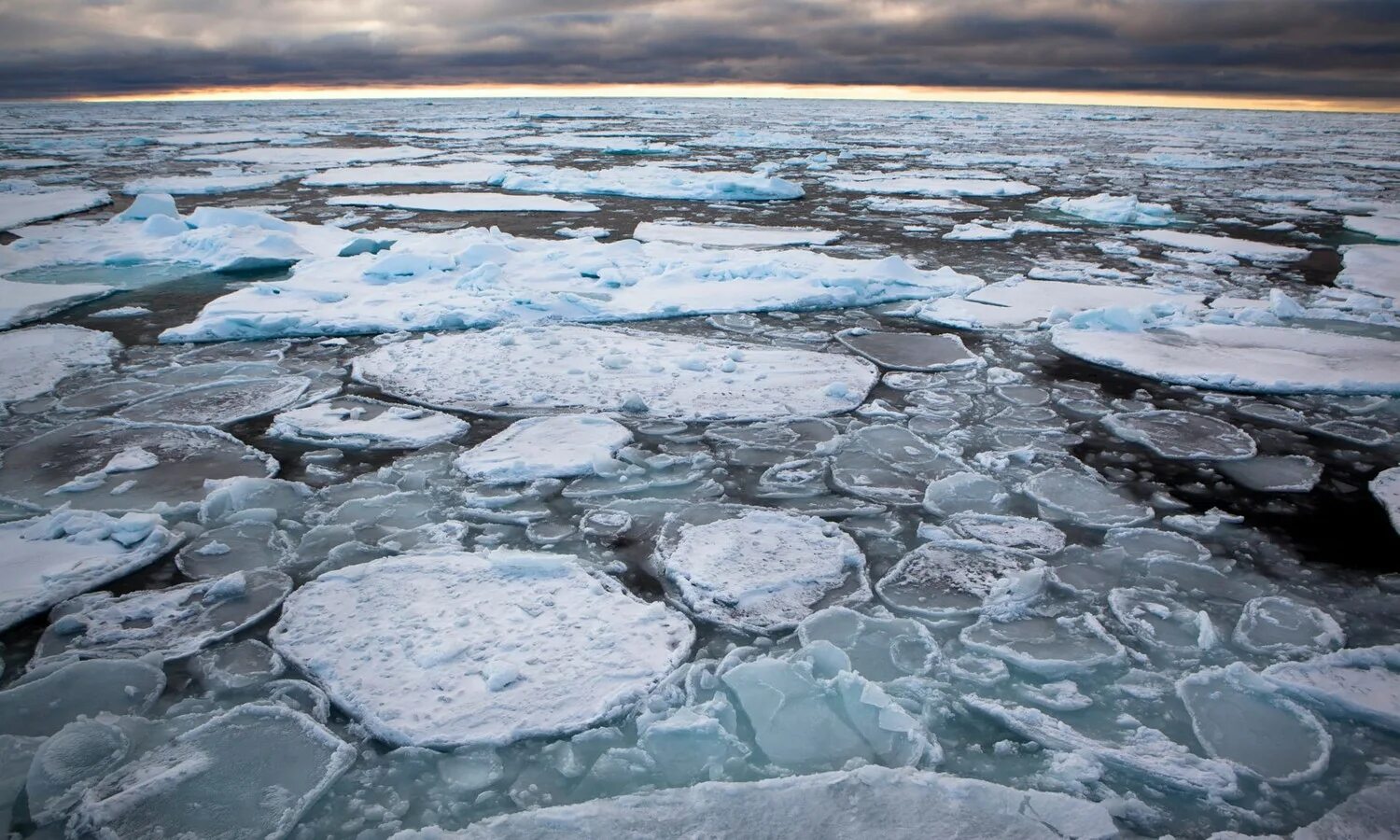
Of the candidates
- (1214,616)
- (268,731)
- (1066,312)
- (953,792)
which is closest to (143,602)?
(268,731)

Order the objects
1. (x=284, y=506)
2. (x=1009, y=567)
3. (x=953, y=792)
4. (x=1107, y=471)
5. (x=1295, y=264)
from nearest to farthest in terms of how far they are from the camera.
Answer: (x=953, y=792) < (x=1009, y=567) < (x=284, y=506) < (x=1107, y=471) < (x=1295, y=264)

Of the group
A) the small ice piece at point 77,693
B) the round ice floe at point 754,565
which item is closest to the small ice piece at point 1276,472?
the round ice floe at point 754,565

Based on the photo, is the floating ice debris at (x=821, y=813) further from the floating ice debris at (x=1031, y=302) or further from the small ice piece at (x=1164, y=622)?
the floating ice debris at (x=1031, y=302)

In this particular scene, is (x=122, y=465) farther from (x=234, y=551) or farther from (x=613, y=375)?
(x=613, y=375)

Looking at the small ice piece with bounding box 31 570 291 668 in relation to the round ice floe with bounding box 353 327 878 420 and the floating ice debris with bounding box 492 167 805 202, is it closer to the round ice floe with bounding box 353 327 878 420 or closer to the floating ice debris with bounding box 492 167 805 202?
the round ice floe with bounding box 353 327 878 420

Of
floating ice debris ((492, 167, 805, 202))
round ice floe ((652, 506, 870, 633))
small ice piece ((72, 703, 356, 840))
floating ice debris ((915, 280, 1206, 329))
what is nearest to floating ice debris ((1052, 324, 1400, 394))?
floating ice debris ((915, 280, 1206, 329))

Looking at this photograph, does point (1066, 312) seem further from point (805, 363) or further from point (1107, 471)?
point (1107, 471)
